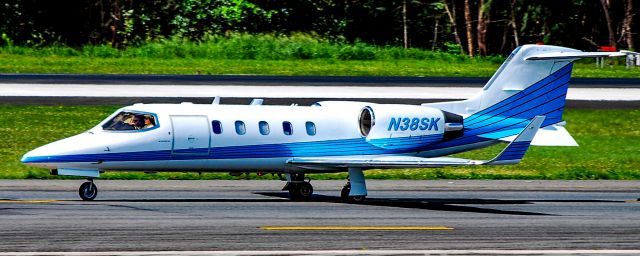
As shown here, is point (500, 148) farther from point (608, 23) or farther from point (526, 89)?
point (608, 23)

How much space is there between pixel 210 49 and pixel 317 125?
28.8m

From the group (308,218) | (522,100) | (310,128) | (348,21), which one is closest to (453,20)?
(348,21)

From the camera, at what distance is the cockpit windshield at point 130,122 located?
2300cm

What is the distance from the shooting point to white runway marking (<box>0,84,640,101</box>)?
1585 inches

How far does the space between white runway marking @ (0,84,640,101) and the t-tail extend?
46.9 feet

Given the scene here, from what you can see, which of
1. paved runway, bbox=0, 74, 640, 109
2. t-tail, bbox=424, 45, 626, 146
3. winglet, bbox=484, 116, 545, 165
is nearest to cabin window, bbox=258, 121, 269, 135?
t-tail, bbox=424, 45, 626, 146

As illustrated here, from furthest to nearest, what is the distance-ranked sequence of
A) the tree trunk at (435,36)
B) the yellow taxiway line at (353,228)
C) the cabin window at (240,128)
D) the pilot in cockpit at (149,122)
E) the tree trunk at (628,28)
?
the tree trunk at (435,36) → the tree trunk at (628,28) → the cabin window at (240,128) → the pilot in cockpit at (149,122) → the yellow taxiway line at (353,228)

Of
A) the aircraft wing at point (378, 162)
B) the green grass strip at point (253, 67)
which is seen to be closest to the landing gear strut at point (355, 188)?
the aircraft wing at point (378, 162)

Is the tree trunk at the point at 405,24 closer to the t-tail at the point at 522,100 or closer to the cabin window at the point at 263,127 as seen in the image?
the t-tail at the point at 522,100

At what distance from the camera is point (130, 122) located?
23141 millimetres

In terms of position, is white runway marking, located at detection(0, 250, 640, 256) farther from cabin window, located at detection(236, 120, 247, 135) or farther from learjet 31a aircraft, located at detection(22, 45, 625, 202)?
cabin window, located at detection(236, 120, 247, 135)

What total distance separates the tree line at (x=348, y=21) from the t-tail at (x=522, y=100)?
3275cm

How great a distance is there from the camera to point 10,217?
19.3m

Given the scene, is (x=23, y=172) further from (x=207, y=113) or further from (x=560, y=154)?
(x=560, y=154)
